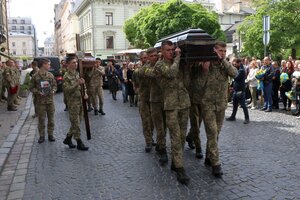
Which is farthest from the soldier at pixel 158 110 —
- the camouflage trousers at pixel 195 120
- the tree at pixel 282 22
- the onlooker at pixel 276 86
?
the tree at pixel 282 22

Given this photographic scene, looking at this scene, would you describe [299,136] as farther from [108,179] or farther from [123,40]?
[123,40]

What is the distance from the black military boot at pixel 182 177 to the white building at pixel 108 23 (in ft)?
181

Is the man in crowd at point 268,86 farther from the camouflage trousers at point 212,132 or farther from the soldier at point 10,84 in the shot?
the soldier at point 10,84

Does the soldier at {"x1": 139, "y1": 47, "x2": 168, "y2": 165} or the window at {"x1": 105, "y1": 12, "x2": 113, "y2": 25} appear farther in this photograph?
the window at {"x1": 105, "y1": 12, "x2": 113, "y2": 25}

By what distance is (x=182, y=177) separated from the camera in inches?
206

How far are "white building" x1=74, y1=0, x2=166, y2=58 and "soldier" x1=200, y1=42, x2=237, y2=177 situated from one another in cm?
5476

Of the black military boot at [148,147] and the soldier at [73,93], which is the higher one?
the soldier at [73,93]

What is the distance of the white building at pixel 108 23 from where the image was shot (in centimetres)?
5859

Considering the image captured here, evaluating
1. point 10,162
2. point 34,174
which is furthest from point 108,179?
point 10,162

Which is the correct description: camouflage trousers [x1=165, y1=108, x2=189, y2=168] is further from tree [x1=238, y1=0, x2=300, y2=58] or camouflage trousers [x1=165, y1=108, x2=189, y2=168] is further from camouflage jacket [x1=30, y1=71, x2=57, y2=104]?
tree [x1=238, y1=0, x2=300, y2=58]

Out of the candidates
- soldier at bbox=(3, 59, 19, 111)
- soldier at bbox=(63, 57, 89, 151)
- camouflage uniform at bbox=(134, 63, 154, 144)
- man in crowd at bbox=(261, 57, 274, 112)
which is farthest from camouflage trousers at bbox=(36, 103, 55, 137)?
man in crowd at bbox=(261, 57, 274, 112)

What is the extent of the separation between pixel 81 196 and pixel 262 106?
9590mm

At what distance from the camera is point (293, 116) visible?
10.9 meters

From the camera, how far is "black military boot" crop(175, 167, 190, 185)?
521 cm
